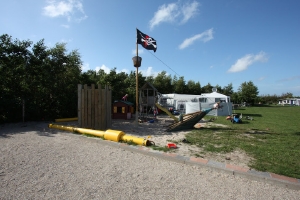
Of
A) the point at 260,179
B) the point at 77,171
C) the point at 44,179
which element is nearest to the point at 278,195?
the point at 260,179

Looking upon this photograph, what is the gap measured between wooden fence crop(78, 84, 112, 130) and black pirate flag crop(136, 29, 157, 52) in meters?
4.30

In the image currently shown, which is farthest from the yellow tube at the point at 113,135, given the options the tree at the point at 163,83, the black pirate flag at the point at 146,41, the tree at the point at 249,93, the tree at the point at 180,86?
the tree at the point at 249,93

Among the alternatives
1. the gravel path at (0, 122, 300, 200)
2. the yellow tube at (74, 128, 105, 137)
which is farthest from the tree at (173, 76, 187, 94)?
the gravel path at (0, 122, 300, 200)

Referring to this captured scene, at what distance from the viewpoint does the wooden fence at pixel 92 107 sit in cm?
895

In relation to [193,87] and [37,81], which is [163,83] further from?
[37,81]

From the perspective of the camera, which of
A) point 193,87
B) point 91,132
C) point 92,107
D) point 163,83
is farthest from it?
point 193,87

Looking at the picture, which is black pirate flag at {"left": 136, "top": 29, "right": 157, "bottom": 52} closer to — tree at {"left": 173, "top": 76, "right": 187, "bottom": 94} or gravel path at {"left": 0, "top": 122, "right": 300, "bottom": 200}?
gravel path at {"left": 0, "top": 122, "right": 300, "bottom": 200}

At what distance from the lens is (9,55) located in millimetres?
11086

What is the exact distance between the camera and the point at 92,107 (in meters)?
9.16

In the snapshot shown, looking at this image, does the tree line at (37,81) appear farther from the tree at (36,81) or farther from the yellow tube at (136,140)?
the yellow tube at (136,140)

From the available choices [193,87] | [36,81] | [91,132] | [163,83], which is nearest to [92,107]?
[91,132]

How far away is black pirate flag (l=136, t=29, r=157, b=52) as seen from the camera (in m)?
11.7

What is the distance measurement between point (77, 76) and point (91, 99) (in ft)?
22.1

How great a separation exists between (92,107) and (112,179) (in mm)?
6161
